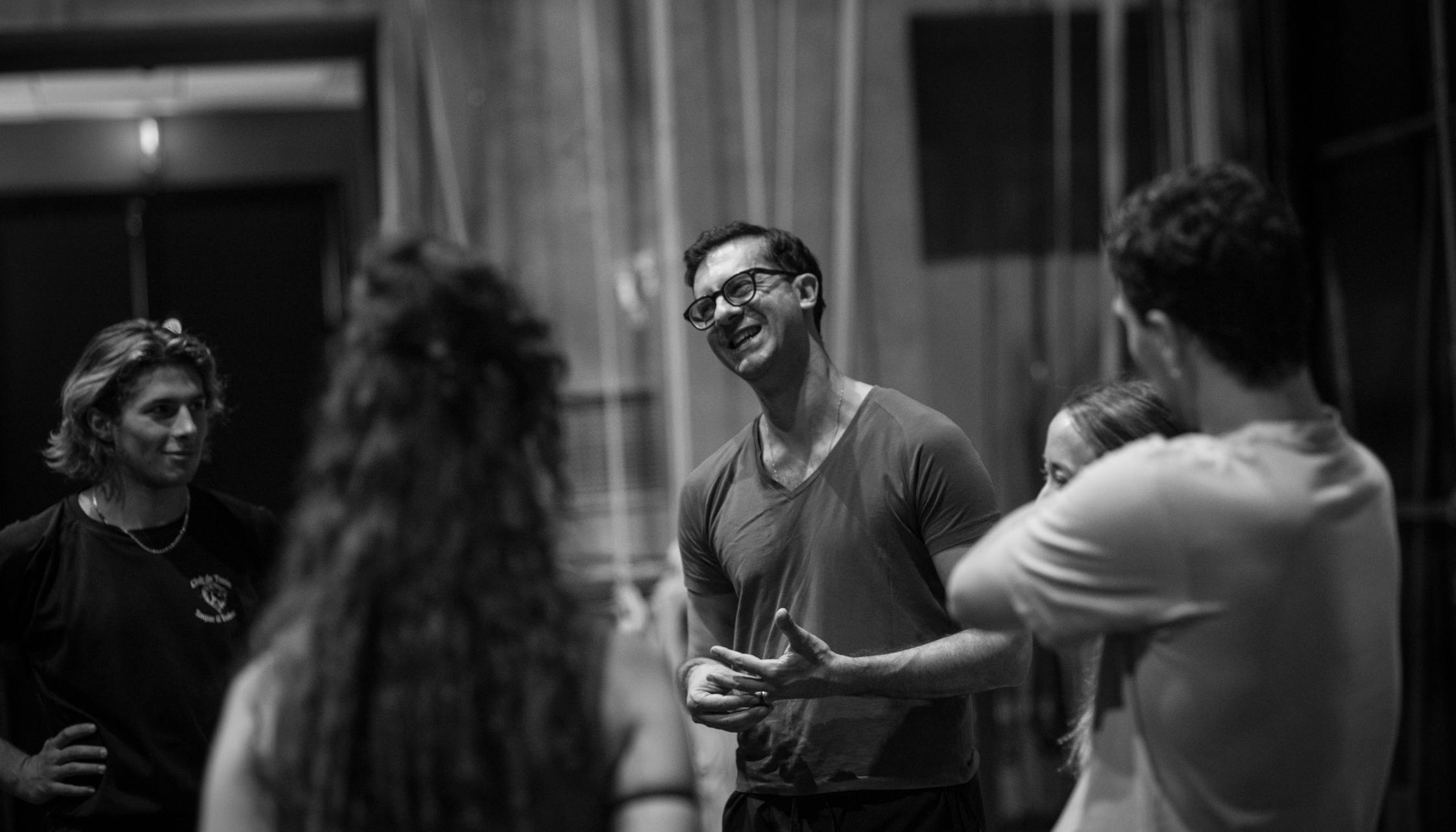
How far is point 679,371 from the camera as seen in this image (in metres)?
4.99

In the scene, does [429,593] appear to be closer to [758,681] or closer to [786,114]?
[758,681]

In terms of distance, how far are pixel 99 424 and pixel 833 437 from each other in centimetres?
127

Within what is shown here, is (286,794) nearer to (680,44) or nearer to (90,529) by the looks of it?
(90,529)

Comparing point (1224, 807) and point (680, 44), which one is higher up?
point (680, 44)

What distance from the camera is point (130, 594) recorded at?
251 cm

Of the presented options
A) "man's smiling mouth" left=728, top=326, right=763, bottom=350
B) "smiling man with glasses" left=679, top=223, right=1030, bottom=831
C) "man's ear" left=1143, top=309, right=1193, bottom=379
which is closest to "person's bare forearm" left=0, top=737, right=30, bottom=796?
"smiling man with glasses" left=679, top=223, right=1030, bottom=831

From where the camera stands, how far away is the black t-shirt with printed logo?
246 cm

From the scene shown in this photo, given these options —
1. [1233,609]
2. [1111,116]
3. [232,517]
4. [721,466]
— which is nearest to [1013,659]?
[721,466]

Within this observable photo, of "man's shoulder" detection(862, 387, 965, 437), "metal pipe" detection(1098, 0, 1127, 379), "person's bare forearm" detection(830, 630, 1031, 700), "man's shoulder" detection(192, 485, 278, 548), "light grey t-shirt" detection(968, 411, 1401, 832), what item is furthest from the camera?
"metal pipe" detection(1098, 0, 1127, 379)

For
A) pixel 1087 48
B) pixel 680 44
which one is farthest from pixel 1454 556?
pixel 680 44

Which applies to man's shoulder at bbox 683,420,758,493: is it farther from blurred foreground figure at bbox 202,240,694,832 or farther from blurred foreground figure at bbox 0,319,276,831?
blurred foreground figure at bbox 202,240,694,832

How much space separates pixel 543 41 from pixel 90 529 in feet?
9.50

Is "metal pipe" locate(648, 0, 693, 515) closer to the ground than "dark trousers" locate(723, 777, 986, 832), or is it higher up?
higher up

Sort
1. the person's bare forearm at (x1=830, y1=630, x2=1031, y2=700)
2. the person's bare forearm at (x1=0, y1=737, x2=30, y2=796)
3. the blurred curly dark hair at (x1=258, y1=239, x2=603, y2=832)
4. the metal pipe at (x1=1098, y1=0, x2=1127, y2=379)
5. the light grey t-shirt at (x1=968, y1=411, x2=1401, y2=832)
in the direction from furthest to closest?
the metal pipe at (x1=1098, y1=0, x2=1127, y2=379)
the person's bare forearm at (x1=0, y1=737, x2=30, y2=796)
the person's bare forearm at (x1=830, y1=630, x2=1031, y2=700)
the light grey t-shirt at (x1=968, y1=411, x2=1401, y2=832)
the blurred curly dark hair at (x1=258, y1=239, x2=603, y2=832)
